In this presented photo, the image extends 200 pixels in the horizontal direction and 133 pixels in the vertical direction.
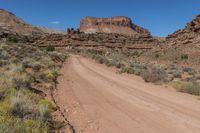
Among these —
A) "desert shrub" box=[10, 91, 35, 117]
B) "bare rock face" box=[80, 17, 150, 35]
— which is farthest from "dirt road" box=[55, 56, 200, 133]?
"bare rock face" box=[80, 17, 150, 35]

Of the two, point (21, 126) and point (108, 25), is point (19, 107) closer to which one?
point (21, 126)

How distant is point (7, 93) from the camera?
819cm

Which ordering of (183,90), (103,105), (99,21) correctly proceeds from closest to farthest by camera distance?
1. (103,105)
2. (183,90)
3. (99,21)

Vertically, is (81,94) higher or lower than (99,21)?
lower

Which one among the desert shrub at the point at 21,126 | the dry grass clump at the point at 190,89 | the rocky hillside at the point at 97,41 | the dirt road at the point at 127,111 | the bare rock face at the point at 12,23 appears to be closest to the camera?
the desert shrub at the point at 21,126

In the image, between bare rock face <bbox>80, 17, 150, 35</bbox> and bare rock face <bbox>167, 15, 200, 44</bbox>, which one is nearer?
bare rock face <bbox>167, 15, 200, 44</bbox>

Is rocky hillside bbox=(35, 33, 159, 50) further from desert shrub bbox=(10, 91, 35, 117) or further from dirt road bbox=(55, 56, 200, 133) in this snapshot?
desert shrub bbox=(10, 91, 35, 117)

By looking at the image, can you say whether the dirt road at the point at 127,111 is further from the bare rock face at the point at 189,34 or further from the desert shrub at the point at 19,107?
the bare rock face at the point at 189,34

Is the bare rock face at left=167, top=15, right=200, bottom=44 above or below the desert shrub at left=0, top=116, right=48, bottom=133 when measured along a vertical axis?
above

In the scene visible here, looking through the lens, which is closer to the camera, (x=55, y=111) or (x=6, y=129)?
(x=6, y=129)

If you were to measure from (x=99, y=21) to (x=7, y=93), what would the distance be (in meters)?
170

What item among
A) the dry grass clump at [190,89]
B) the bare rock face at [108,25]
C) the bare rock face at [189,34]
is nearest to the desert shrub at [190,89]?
the dry grass clump at [190,89]

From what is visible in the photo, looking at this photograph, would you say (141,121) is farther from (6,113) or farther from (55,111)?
(6,113)

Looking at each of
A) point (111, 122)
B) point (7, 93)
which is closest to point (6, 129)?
point (111, 122)
